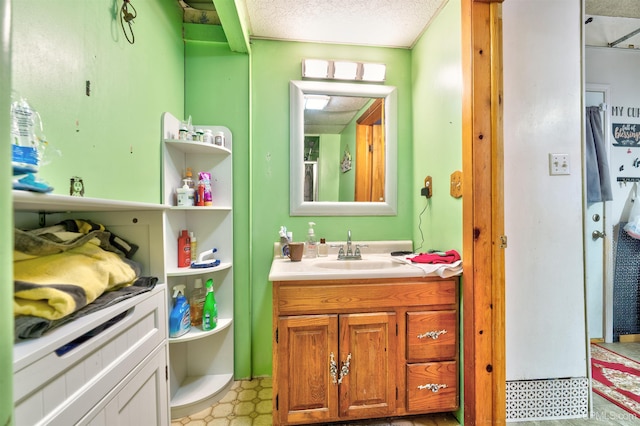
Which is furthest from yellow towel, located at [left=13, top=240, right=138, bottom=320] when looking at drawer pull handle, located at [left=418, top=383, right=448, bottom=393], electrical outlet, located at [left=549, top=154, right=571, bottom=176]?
electrical outlet, located at [left=549, top=154, right=571, bottom=176]

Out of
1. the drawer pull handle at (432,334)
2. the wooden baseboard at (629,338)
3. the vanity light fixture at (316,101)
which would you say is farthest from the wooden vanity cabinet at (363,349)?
the wooden baseboard at (629,338)

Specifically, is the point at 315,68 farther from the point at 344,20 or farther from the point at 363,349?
the point at 363,349

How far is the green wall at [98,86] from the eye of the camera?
0.68m

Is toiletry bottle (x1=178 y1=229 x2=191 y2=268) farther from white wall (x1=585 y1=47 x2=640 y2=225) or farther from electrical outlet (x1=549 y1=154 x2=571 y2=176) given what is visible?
white wall (x1=585 y1=47 x2=640 y2=225)

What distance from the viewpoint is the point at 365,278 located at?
118cm

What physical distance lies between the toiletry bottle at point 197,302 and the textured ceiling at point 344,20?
164 centimetres

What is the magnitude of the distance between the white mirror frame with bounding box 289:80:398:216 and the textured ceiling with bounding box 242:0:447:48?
294mm

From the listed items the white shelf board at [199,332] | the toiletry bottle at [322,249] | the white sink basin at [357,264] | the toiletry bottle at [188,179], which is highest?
the toiletry bottle at [188,179]

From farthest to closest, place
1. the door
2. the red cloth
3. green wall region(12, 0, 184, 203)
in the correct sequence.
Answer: the door
the red cloth
green wall region(12, 0, 184, 203)

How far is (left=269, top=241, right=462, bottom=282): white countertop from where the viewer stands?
116 cm

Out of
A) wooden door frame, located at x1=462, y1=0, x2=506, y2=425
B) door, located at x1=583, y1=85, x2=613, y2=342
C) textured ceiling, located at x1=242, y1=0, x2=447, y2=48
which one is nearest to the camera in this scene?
wooden door frame, located at x1=462, y1=0, x2=506, y2=425

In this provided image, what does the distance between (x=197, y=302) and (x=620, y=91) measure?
3.55 meters

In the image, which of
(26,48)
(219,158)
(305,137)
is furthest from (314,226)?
(26,48)

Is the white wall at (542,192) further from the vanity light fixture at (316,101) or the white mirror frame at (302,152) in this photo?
the vanity light fixture at (316,101)
